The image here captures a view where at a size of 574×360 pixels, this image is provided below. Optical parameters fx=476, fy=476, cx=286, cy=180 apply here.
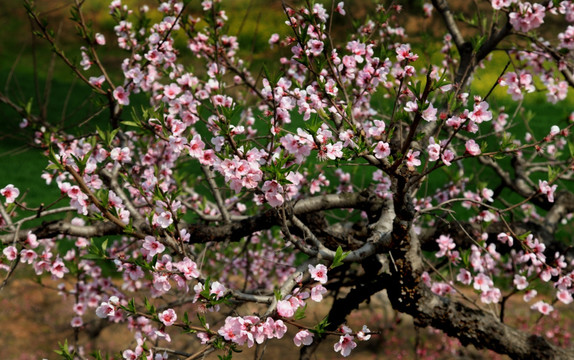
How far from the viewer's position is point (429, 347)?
6945 millimetres

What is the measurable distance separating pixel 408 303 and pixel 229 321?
5.01 ft

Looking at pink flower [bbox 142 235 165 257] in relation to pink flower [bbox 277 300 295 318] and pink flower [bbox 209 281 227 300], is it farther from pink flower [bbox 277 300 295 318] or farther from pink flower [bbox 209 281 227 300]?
pink flower [bbox 277 300 295 318]

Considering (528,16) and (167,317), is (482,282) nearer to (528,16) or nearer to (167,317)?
(528,16)

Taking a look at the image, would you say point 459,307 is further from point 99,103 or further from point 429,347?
point 429,347

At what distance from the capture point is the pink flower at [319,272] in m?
1.90

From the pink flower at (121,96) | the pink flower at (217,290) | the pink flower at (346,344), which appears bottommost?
the pink flower at (346,344)

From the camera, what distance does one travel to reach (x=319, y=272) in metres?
1.93

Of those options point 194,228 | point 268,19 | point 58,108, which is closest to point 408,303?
point 194,228

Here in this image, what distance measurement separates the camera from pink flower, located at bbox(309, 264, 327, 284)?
1901 millimetres

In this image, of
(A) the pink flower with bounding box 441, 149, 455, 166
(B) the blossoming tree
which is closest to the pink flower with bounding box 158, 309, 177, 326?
(B) the blossoming tree

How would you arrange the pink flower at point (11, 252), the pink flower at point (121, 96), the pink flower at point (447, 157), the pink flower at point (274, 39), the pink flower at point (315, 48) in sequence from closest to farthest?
the pink flower at point (447, 157), the pink flower at point (315, 48), the pink flower at point (11, 252), the pink flower at point (121, 96), the pink flower at point (274, 39)

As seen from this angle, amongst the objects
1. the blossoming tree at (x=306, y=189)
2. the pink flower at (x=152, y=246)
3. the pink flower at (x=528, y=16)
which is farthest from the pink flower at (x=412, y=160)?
the pink flower at (x=528, y=16)

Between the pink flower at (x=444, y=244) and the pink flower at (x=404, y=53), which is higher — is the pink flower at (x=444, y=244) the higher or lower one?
the lower one

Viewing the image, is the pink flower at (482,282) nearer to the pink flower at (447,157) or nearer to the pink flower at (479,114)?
the pink flower at (447,157)
